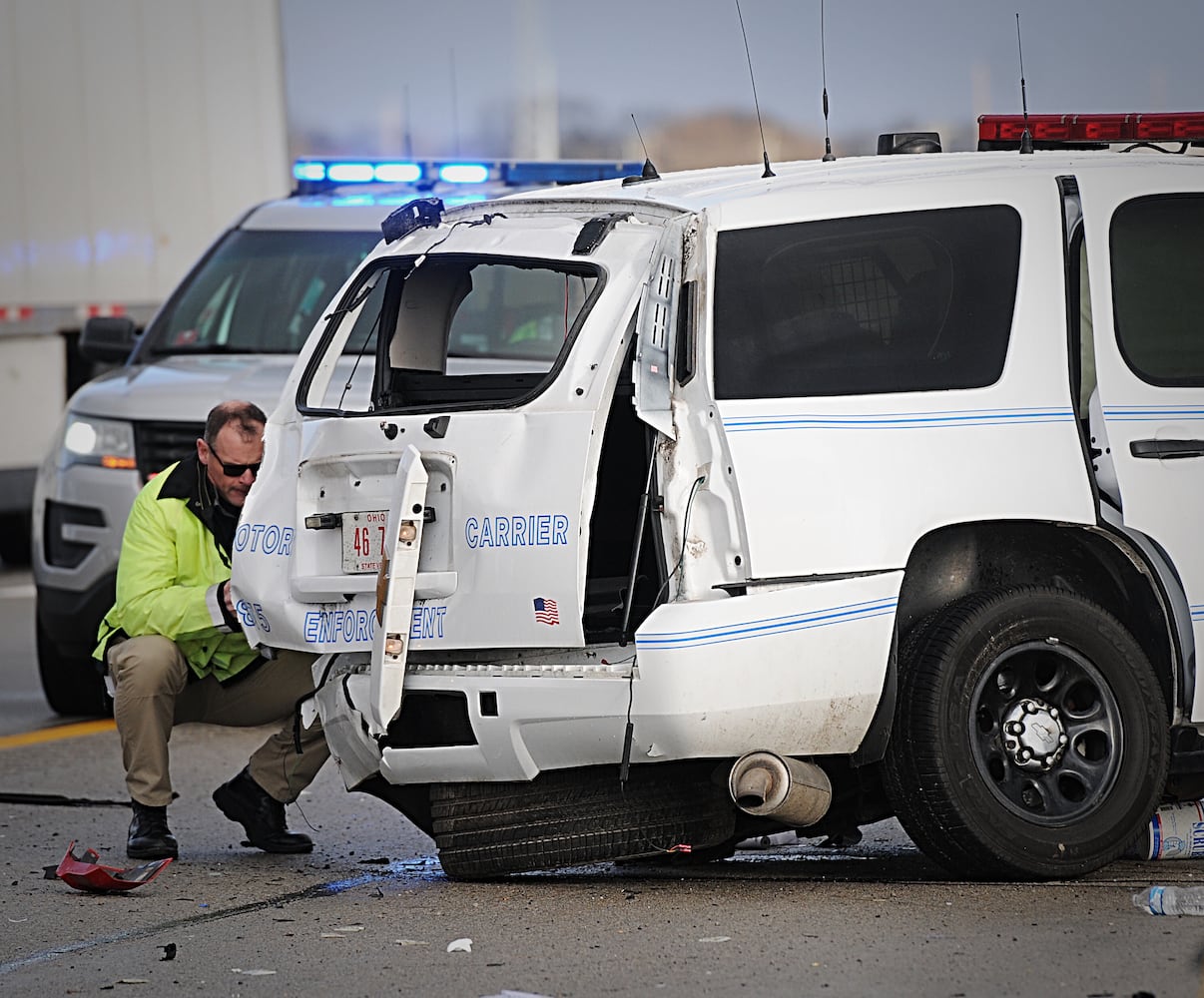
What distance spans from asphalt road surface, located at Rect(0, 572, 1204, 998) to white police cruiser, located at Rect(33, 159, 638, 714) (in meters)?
2.71

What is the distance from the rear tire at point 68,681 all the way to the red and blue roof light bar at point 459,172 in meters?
2.61

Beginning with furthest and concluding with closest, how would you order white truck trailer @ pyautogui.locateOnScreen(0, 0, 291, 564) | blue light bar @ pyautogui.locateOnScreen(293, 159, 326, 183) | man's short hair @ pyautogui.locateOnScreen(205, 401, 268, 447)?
white truck trailer @ pyautogui.locateOnScreen(0, 0, 291, 564) → blue light bar @ pyautogui.locateOnScreen(293, 159, 326, 183) → man's short hair @ pyautogui.locateOnScreen(205, 401, 268, 447)

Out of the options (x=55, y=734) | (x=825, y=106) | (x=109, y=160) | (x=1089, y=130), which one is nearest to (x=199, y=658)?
(x=825, y=106)

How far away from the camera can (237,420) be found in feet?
23.3

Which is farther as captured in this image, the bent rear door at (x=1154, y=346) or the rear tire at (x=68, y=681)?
the rear tire at (x=68, y=681)

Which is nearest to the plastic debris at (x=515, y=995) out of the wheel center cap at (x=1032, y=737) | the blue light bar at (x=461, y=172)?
the wheel center cap at (x=1032, y=737)

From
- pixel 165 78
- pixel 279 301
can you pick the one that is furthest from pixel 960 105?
pixel 165 78

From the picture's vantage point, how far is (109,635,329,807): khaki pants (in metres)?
6.88

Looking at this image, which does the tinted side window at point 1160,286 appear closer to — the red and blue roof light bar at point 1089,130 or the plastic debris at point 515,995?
the red and blue roof light bar at point 1089,130

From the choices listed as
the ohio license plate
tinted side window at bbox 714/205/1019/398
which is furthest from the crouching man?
tinted side window at bbox 714/205/1019/398

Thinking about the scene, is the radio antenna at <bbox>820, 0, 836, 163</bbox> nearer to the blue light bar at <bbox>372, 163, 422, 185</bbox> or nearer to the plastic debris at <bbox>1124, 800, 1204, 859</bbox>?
the plastic debris at <bbox>1124, 800, 1204, 859</bbox>

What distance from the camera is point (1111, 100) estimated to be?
25.7ft

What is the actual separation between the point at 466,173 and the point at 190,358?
160 centimetres

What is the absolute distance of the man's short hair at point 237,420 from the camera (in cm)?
709
